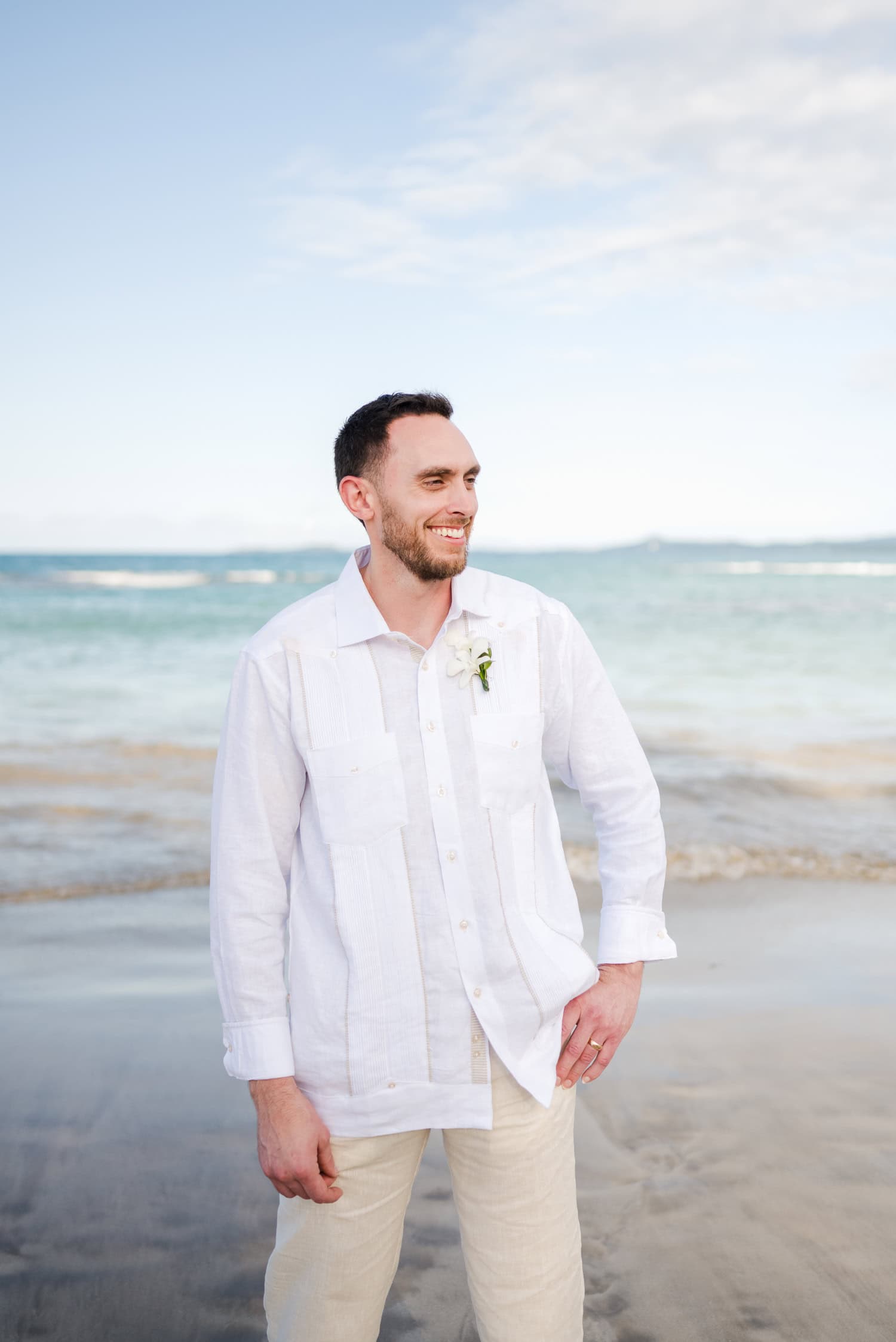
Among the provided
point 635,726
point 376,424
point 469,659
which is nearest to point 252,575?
point 635,726

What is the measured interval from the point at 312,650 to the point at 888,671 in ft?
54.3

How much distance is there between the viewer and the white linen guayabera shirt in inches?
74.2

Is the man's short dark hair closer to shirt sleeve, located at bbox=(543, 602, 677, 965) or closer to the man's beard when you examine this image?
the man's beard

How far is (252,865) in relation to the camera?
190 centimetres

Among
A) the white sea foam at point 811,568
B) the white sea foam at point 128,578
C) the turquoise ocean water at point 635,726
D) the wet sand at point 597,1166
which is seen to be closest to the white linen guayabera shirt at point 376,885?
the wet sand at point 597,1166

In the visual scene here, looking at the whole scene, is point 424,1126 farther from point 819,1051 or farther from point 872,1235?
point 819,1051

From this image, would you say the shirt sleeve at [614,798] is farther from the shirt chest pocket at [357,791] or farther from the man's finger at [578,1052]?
the shirt chest pocket at [357,791]

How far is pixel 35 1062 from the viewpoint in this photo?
3865 millimetres

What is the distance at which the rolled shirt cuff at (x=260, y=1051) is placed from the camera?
1.87 metres

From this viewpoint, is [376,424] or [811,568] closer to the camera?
[376,424]

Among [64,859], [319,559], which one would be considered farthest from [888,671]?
[319,559]

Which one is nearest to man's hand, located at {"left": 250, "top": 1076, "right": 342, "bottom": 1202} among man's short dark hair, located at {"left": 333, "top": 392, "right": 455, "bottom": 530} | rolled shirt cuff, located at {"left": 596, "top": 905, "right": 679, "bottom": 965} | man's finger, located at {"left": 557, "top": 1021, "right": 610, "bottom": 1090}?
man's finger, located at {"left": 557, "top": 1021, "right": 610, "bottom": 1090}

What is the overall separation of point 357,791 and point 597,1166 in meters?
2.05

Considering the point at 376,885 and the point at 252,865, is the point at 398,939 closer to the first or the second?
the point at 376,885
